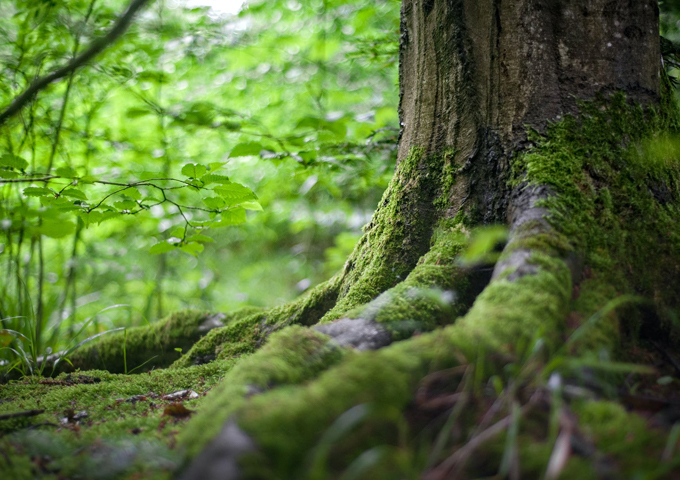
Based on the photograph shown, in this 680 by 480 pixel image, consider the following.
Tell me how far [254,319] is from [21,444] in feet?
4.85

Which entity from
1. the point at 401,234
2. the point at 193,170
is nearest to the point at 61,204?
the point at 193,170

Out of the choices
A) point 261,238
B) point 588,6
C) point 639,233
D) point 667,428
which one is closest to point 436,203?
point 639,233

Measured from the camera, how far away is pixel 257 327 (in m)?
2.62

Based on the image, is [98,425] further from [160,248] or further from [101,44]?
[101,44]

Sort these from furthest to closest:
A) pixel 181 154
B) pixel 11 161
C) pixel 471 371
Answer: pixel 181 154 < pixel 11 161 < pixel 471 371

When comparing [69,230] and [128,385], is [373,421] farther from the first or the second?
[69,230]

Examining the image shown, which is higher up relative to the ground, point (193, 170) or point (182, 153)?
point (182, 153)

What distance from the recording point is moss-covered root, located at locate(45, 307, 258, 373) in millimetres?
3002

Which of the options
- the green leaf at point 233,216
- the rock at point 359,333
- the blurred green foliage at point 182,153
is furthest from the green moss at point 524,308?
the green leaf at point 233,216

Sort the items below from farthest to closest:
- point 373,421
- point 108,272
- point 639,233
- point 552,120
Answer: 1. point 108,272
2. point 552,120
3. point 639,233
4. point 373,421

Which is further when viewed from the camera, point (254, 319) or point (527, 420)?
point (254, 319)

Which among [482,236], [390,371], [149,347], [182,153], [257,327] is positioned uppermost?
[182,153]

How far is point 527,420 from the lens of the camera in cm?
97

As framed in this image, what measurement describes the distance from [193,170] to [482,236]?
140 centimetres
